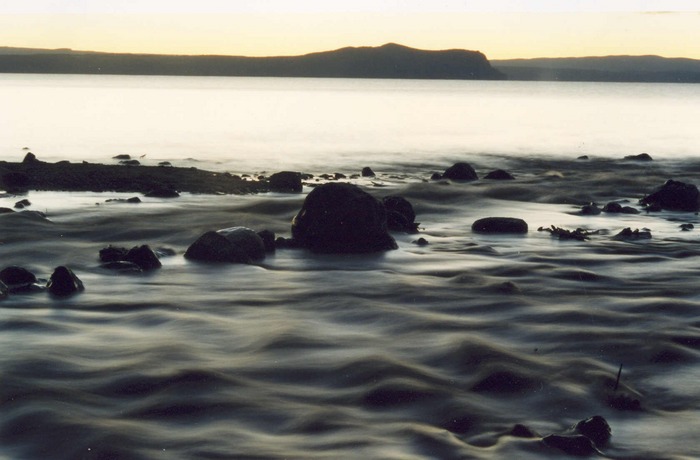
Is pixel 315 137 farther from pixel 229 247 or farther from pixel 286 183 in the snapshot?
pixel 229 247

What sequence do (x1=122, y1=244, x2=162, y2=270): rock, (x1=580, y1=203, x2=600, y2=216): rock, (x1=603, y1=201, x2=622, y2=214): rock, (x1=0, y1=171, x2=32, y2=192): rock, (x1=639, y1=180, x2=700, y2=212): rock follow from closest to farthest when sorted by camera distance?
(x1=122, y1=244, x2=162, y2=270): rock → (x1=580, y1=203, x2=600, y2=216): rock → (x1=603, y1=201, x2=622, y2=214): rock → (x1=639, y1=180, x2=700, y2=212): rock → (x1=0, y1=171, x2=32, y2=192): rock

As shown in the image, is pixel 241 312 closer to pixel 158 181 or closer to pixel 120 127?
pixel 158 181

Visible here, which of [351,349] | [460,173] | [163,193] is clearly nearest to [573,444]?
[351,349]

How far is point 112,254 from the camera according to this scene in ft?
43.1

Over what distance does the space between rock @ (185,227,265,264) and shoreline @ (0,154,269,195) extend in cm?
699

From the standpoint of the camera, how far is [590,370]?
8430 millimetres

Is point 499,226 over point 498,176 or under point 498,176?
over

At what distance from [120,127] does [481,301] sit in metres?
43.5

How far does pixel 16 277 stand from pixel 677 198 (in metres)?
13.2

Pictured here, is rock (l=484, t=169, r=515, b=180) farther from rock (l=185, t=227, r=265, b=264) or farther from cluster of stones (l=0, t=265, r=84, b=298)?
cluster of stones (l=0, t=265, r=84, b=298)

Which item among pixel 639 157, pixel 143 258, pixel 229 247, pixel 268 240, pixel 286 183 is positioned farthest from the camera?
pixel 639 157

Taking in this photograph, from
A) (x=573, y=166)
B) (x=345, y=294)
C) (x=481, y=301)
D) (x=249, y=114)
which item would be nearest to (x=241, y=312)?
(x=345, y=294)

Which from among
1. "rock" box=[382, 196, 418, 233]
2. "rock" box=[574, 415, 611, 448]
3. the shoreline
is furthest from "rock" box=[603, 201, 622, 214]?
"rock" box=[574, 415, 611, 448]

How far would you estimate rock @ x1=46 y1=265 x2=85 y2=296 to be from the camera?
36.2 ft
